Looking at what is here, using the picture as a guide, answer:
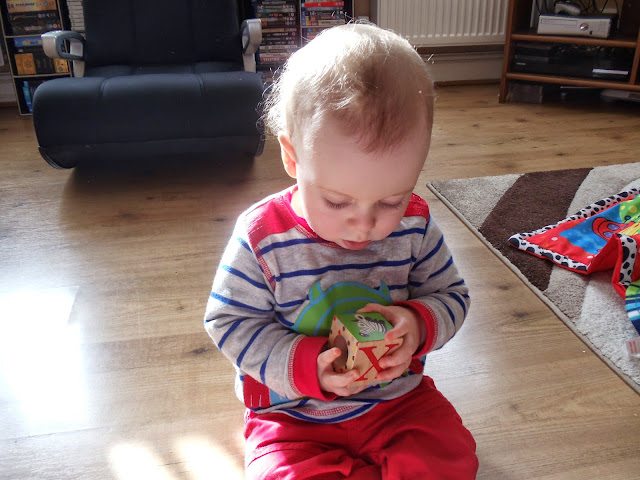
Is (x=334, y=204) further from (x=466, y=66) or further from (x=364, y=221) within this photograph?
(x=466, y=66)

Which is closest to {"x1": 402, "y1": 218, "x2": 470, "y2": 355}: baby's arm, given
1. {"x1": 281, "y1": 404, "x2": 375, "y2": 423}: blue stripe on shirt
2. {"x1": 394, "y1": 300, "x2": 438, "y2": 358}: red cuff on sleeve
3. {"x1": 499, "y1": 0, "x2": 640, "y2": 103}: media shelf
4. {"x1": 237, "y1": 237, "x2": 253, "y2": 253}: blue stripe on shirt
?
{"x1": 394, "y1": 300, "x2": 438, "y2": 358}: red cuff on sleeve

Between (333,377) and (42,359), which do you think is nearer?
(333,377)

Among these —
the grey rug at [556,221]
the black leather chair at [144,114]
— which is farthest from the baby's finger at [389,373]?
the black leather chair at [144,114]

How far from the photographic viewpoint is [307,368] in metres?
0.77

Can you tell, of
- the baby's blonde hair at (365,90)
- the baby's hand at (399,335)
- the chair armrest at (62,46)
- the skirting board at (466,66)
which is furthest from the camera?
the skirting board at (466,66)

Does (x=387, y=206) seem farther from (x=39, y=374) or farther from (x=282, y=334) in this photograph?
(x=39, y=374)

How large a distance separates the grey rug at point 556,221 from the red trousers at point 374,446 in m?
0.47

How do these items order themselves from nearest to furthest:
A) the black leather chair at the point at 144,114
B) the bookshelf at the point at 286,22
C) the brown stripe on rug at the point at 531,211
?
the brown stripe on rug at the point at 531,211 < the black leather chair at the point at 144,114 < the bookshelf at the point at 286,22

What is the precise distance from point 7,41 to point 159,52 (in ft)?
2.98

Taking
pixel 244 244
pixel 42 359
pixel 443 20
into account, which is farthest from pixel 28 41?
pixel 244 244

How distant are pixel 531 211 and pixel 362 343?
1.20m

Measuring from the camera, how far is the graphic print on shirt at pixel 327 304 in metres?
0.81

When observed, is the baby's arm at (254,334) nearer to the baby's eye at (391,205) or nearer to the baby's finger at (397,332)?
the baby's finger at (397,332)

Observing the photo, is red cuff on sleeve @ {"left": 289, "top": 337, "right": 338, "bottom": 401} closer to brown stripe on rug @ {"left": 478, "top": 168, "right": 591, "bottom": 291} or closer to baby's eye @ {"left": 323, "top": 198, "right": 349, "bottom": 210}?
baby's eye @ {"left": 323, "top": 198, "right": 349, "bottom": 210}
